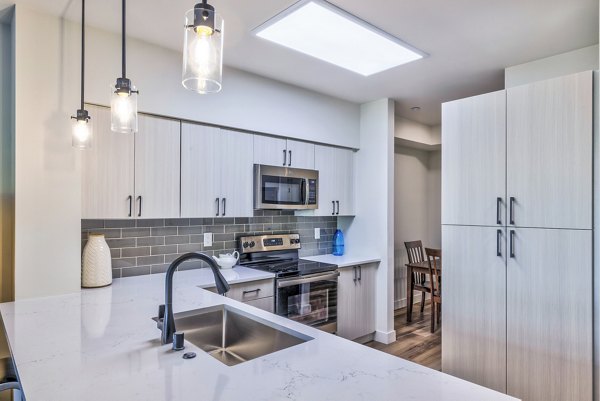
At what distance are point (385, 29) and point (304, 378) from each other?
2144mm

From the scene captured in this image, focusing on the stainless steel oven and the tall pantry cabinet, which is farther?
the stainless steel oven

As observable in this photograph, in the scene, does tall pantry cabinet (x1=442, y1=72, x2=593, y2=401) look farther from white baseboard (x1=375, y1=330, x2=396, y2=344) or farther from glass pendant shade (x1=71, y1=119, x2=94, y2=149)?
glass pendant shade (x1=71, y1=119, x2=94, y2=149)

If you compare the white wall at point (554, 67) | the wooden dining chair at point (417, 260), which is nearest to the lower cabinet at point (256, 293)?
the wooden dining chair at point (417, 260)

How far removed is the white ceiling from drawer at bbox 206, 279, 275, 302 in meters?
1.72

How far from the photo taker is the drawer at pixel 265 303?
9.24ft

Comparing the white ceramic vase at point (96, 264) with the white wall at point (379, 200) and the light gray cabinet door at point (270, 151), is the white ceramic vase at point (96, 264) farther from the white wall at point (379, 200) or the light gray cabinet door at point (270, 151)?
the white wall at point (379, 200)

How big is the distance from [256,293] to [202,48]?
2.05 metres

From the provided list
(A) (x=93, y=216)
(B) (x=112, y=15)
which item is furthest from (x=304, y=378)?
(B) (x=112, y=15)

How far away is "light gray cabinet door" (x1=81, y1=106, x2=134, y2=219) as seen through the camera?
7.75 ft

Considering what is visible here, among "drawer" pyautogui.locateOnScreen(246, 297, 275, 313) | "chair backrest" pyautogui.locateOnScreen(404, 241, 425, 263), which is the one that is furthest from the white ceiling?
"chair backrest" pyautogui.locateOnScreen(404, 241, 425, 263)

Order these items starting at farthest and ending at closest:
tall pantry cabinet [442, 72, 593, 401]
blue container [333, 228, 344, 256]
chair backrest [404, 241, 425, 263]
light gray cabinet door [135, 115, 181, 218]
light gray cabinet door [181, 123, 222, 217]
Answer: chair backrest [404, 241, 425, 263], blue container [333, 228, 344, 256], light gray cabinet door [181, 123, 222, 217], light gray cabinet door [135, 115, 181, 218], tall pantry cabinet [442, 72, 593, 401]

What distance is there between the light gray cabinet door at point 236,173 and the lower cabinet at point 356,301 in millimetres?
1184

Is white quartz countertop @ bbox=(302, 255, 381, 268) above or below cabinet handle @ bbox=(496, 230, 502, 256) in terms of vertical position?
below

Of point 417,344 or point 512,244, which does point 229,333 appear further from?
point 417,344
